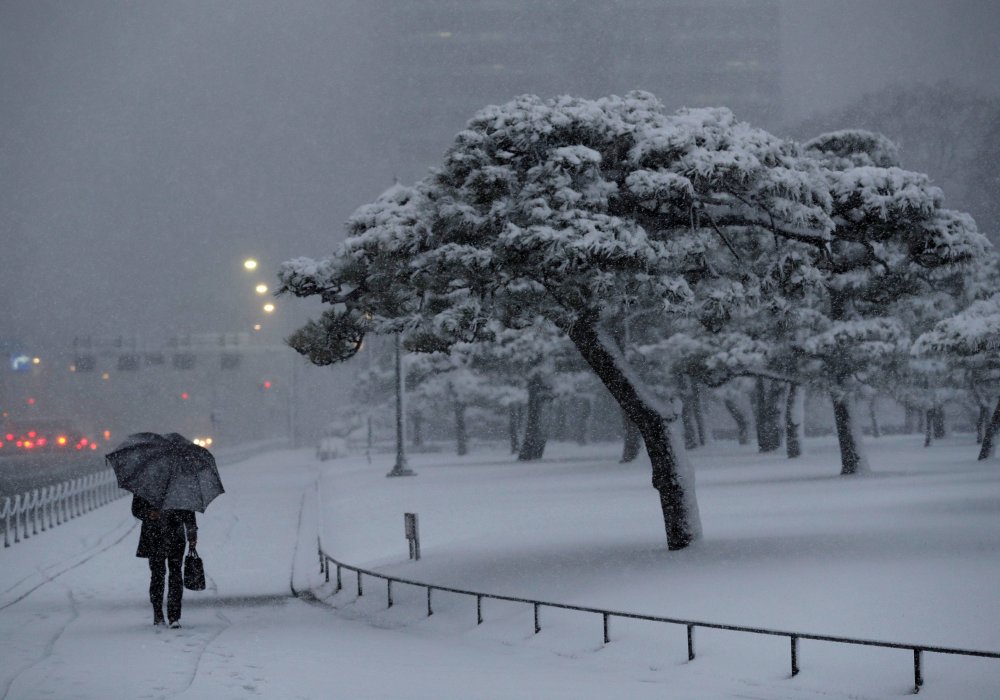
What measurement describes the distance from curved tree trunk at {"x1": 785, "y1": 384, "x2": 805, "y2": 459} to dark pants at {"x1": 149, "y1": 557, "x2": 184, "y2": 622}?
30579mm

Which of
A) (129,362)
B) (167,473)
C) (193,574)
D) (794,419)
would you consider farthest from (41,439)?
(167,473)

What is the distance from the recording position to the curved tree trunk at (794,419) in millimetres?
42031

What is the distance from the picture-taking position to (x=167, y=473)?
41.9ft

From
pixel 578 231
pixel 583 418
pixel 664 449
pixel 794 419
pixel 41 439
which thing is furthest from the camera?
pixel 41 439

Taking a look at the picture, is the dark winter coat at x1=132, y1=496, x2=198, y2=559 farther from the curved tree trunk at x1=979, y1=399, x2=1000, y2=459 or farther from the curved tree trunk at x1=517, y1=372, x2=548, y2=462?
the curved tree trunk at x1=517, y1=372, x2=548, y2=462

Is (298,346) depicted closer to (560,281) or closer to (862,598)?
(560,281)

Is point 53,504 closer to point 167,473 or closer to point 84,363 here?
point 167,473

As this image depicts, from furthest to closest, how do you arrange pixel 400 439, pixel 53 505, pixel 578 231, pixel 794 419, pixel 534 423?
1. pixel 534 423
2. pixel 400 439
3. pixel 794 419
4. pixel 53 505
5. pixel 578 231

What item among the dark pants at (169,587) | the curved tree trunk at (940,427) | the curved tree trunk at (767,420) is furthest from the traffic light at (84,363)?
the dark pants at (169,587)

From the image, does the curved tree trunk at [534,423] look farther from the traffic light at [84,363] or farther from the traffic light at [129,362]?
the traffic light at [84,363]

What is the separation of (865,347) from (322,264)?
18301 millimetres

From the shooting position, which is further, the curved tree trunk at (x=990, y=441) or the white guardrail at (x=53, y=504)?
the curved tree trunk at (x=990, y=441)

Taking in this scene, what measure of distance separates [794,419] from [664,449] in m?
27.8

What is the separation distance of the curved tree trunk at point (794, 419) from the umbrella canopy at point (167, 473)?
3068 cm
